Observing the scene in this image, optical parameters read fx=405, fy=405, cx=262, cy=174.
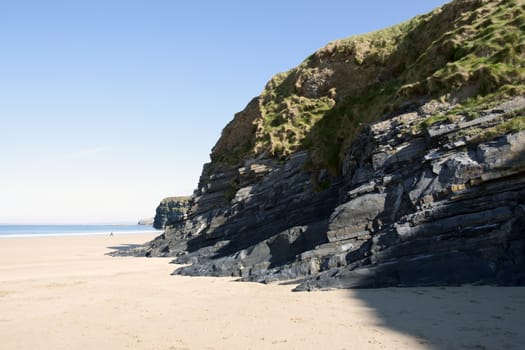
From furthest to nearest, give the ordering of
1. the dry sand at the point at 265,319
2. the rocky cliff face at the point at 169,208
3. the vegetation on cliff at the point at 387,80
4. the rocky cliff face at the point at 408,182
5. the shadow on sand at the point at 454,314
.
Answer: the rocky cliff face at the point at 169,208, the vegetation on cliff at the point at 387,80, the rocky cliff face at the point at 408,182, the dry sand at the point at 265,319, the shadow on sand at the point at 454,314

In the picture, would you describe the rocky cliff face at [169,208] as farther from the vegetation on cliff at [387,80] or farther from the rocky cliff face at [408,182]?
the rocky cliff face at [408,182]

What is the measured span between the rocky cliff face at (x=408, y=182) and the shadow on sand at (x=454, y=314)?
1160 mm

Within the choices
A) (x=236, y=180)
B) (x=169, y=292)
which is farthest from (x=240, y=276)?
(x=236, y=180)

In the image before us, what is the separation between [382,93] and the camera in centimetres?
2725

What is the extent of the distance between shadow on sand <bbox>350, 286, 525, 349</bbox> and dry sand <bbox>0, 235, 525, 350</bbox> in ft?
0.07

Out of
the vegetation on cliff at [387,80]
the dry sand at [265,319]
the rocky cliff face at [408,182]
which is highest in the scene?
the vegetation on cliff at [387,80]

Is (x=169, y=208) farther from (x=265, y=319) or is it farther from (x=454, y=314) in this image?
(x=454, y=314)

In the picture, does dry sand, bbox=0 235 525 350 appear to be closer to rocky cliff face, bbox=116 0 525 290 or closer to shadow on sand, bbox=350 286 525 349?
shadow on sand, bbox=350 286 525 349

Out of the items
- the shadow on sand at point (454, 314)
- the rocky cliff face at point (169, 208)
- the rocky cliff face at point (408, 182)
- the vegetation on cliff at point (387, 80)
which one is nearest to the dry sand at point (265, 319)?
the shadow on sand at point (454, 314)

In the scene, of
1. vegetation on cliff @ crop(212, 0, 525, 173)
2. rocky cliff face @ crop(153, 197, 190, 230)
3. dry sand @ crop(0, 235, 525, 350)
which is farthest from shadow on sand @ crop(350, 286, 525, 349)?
rocky cliff face @ crop(153, 197, 190, 230)

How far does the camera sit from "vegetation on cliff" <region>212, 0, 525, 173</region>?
19.0m

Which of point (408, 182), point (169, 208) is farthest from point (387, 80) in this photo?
point (169, 208)

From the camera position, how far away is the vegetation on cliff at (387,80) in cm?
1897

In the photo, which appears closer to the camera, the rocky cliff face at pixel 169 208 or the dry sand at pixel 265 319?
the dry sand at pixel 265 319
